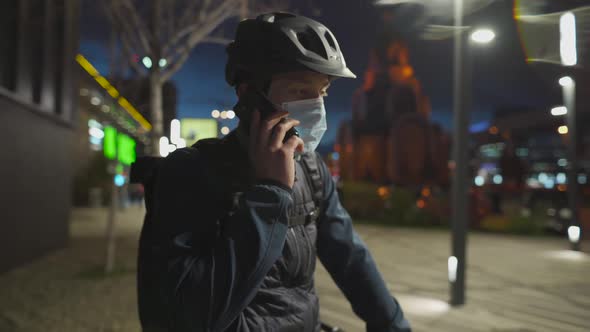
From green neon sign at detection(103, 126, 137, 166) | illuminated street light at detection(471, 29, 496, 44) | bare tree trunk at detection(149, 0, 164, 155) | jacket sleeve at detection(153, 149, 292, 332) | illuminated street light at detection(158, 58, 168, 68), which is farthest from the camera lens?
green neon sign at detection(103, 126, 137, 166)

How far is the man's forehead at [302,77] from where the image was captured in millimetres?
1432

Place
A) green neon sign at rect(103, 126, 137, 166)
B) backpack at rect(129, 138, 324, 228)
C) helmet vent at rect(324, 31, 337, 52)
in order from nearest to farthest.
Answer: backpack at rect(129, 138, 324, 228) → helmet vent at rect(324, 31, 337, 52) → green neon sign at rect(103, 126, 137, 166)

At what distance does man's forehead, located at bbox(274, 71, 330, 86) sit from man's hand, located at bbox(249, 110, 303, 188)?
244 mm

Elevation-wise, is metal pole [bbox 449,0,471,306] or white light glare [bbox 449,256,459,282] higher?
metal pole [bbox 449,0,471,306]

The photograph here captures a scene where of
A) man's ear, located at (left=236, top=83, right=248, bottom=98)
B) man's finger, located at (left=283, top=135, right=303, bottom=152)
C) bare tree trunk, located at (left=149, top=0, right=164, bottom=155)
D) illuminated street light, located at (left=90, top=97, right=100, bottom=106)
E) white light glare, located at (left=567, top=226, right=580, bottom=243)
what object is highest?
illuminated street light, located at (left=90, top=97, right=100, bottom=106)

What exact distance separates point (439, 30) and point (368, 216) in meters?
13.2

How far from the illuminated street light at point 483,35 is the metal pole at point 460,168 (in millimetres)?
756

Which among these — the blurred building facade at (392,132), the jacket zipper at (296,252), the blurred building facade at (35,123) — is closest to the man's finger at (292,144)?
the jacket zipper at (296,252)

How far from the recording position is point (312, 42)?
149 centimetres

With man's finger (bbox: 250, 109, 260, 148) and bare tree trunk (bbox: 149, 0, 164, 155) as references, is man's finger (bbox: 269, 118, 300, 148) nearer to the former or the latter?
man's finger (bbox: 250, 109, 260, 148)

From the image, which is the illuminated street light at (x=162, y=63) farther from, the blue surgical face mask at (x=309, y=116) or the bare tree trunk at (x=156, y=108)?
the blue surgical face mask at (x=309, y=116)

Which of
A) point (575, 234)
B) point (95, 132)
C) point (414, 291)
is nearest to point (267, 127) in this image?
point (414, 291)

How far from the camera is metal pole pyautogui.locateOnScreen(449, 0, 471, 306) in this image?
5602mm

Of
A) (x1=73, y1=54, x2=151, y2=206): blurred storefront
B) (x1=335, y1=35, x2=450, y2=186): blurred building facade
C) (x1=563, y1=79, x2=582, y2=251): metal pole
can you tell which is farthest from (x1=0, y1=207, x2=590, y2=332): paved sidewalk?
(x1=335, y1=35, x2=450, y2=186): blurred building facade
